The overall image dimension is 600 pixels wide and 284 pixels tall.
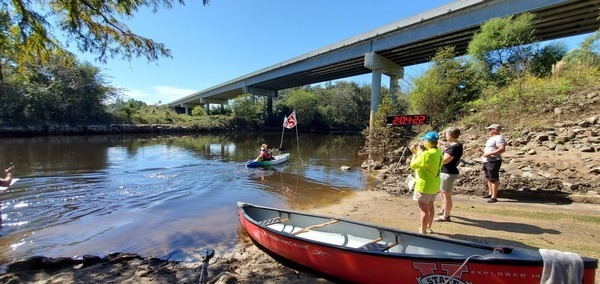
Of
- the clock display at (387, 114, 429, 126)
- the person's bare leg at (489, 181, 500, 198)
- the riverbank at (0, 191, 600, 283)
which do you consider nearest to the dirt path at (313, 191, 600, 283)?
the riverbank at (0, 191, 600, 283)

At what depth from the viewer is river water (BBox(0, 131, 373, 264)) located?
5.94 metres

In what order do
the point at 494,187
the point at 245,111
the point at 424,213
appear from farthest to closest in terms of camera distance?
the point at 245,111 → the point at 494,187 → the point at 424,213

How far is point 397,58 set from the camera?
30234 mm

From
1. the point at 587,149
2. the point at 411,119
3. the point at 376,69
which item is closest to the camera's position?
the point at 587,149

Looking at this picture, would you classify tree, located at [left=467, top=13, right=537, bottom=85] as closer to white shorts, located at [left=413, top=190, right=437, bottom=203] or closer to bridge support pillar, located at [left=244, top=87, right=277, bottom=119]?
white shorts, located at [left=413, top=190, right=437, bottom=203]

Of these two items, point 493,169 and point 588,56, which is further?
point 588,56

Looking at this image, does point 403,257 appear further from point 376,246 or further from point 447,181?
point 447,181

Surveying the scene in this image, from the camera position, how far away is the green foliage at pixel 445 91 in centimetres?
1546

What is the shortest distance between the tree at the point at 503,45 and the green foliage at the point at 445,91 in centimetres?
108

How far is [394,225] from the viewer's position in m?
6.32

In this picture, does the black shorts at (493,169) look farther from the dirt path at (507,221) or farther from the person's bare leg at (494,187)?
the dirt path at (507,221)

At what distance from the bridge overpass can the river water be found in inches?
538

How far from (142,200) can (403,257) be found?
27.1 ft

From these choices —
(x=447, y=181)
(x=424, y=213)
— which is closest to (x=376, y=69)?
(x=447, y=181)
